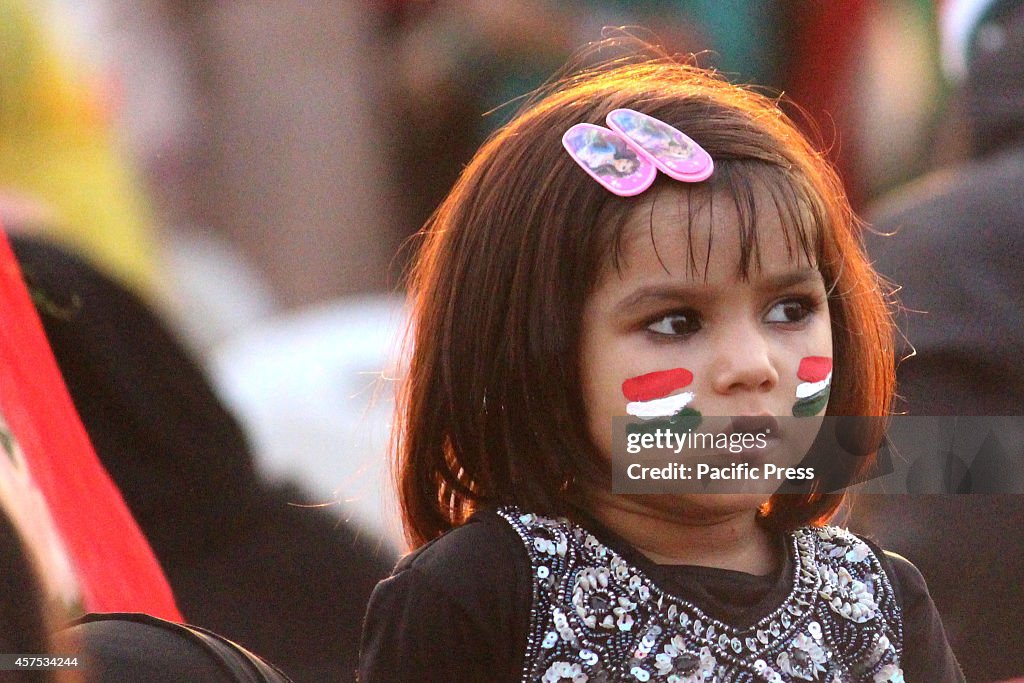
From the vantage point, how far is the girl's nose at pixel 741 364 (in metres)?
0.96

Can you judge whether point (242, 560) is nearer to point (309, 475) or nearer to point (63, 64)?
point (309, 475)

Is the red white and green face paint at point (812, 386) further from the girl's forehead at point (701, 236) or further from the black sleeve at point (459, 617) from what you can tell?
the black sleeve at point (459, 617)

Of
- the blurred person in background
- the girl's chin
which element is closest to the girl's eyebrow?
the girl's chin

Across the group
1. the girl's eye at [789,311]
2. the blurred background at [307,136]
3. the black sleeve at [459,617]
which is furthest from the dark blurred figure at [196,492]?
the girl's eye at [789,311]

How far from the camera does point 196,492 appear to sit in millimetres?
1501

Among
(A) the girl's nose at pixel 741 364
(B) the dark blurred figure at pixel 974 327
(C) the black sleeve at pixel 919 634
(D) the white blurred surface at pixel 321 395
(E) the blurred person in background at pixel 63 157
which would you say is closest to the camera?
(A) the girl's nose at pixel 741 364

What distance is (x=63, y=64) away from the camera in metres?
1.67

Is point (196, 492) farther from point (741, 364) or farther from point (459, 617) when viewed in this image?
point (741, 364)

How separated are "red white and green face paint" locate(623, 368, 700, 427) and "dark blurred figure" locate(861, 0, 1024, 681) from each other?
0.44m

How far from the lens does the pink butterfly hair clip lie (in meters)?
0.98

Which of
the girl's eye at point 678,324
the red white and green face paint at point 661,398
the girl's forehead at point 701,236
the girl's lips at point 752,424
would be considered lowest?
the girl's lips at point 752,424

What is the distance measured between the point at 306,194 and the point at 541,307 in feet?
3.53

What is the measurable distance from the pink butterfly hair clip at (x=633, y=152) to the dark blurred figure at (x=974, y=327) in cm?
55

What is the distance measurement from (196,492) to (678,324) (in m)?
0.72
